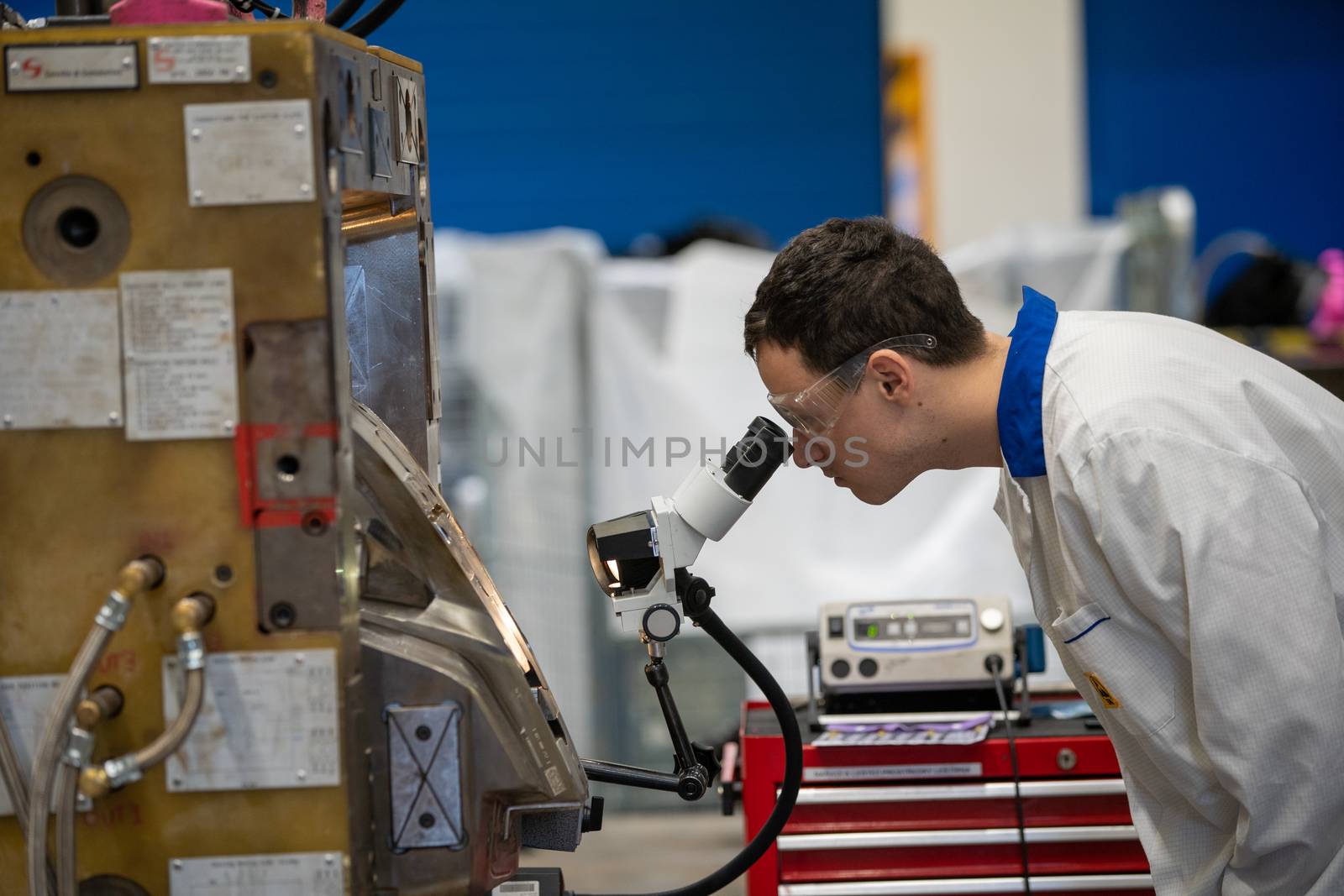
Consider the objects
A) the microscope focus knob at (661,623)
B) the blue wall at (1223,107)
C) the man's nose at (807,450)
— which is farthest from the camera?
the blue wall at (1223,107)

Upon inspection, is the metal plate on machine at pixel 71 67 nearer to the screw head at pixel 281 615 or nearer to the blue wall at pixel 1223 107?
the screw head at pixel 281 615

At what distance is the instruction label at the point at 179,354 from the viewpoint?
3.76ft

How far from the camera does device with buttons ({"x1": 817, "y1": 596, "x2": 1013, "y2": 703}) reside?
2004mm

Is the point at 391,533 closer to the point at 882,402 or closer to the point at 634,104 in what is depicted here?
the point at 882,402

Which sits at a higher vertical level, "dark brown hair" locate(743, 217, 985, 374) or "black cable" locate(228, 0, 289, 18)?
"black cable" locate(228, 0, 289, 18)

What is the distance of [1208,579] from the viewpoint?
4.25 feet

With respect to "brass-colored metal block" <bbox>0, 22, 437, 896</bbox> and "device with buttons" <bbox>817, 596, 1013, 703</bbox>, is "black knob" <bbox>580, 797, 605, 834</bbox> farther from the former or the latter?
"device with buttons" <bbox>817, 596, 1013, 703</bbox>

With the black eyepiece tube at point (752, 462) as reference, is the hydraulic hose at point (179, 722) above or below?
below

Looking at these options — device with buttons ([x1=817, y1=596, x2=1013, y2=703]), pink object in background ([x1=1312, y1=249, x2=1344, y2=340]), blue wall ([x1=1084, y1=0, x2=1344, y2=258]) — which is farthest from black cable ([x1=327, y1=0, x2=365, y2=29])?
blue wall ([x1=1084, y1=0, x2=1344, y2=258])

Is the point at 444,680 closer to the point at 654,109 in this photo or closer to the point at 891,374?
the point at 891,374

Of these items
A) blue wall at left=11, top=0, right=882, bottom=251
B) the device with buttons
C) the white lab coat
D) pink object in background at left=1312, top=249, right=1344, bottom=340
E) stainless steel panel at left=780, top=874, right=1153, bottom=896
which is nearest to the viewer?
the white lab coat

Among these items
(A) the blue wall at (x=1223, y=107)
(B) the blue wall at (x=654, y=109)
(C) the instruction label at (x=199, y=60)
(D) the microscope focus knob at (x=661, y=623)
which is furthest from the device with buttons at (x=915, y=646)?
(A) the blue wall at (x=1223, y=107)

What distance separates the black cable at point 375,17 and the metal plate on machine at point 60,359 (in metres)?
0.57

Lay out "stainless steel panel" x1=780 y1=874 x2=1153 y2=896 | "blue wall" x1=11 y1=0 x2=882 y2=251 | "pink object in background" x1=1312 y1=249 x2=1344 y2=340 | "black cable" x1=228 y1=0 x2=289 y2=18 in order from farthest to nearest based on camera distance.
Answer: "blue wall" x1=11 y1=0 x2=882 y2=251
"pink object in background" x1=1312 y1=249 x2=1344 y2=340
"stainless steel panel" x1=780 y1=874 x2=1153 y2=896
"black cable" x1=228 y1=0 x2=289 y2=18
